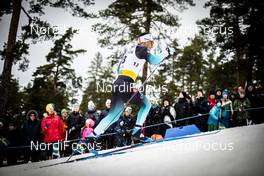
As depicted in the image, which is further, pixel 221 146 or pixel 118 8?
pixel 118 8

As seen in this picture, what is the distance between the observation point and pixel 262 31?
12977 millimetres

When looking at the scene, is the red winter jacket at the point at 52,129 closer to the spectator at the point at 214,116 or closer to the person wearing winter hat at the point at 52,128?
the person wearing winter hat at the point at 52,128

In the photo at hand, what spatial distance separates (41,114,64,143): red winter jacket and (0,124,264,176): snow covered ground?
62.8 inches

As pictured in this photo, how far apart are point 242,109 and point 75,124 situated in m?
4.74

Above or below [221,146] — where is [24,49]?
above

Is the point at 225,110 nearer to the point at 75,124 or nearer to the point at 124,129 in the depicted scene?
the point at 124,129

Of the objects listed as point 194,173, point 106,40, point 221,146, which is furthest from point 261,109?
point 106,40

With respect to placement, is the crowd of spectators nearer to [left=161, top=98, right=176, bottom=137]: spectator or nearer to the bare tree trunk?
[left=161, top=98, right=176, bottom=137]: spectator

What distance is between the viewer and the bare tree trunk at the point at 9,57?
28.6 feet

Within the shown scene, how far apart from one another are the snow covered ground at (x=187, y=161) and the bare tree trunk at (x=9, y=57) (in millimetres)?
3998

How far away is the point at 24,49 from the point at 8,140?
3518 millimetres

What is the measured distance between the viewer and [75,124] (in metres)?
7.53

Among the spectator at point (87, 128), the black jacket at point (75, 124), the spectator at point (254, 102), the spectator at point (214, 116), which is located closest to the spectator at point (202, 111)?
the spectator at point (214, 116)

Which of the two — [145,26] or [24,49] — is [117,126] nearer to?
[24,49]
